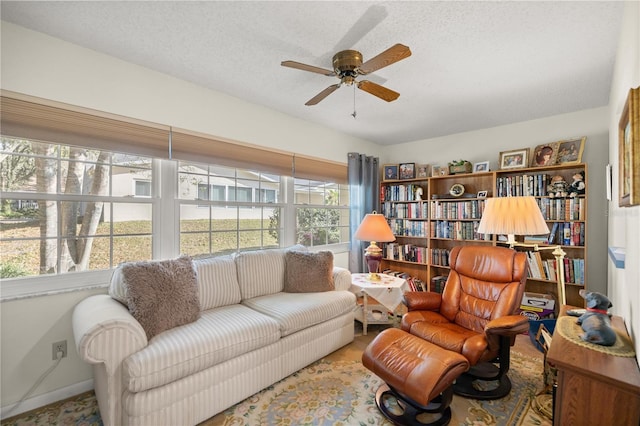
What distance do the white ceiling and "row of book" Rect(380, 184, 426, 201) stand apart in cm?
152

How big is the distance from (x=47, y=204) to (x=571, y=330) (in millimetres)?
3317

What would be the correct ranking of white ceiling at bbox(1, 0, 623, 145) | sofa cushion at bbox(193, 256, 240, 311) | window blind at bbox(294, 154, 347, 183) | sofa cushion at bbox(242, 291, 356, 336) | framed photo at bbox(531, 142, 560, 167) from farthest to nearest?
window blind at bbox(294, 154, 347, 183), framed photo at bbox(531, 142, 560, 167), sofa cushion at bbox(193, 256, 240, 311), sofa cushion at bbox(242, 291, 356, 336), white ceiling at bbox(1, 0, 623, 145)

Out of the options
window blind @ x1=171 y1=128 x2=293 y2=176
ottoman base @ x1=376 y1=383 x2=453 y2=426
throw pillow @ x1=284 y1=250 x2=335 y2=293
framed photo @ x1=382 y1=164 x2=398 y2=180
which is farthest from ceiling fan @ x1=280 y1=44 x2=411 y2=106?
framed photo @ x1=382 y1=164 x2=398 y2=180

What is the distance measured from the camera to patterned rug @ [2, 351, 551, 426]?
175 cm

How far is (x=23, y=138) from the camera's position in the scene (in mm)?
1872

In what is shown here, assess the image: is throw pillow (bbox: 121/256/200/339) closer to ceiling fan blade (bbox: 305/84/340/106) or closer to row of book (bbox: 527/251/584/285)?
ceiling fan blade (bbox: 305/84/340/106)

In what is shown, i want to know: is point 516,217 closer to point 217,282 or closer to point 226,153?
point 217,282

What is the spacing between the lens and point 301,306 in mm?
2338

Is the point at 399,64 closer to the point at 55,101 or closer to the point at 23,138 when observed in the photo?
the point at 55,101

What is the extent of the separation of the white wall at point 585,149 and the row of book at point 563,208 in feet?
0.52

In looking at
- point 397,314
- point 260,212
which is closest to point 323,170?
point 260,212

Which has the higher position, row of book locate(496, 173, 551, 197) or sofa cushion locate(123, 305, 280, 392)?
row of book locate(496, 173, 551, 197)

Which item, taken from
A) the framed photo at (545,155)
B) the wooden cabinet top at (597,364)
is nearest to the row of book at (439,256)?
the framed photo at (545,155)

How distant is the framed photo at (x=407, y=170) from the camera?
4.27 metres
